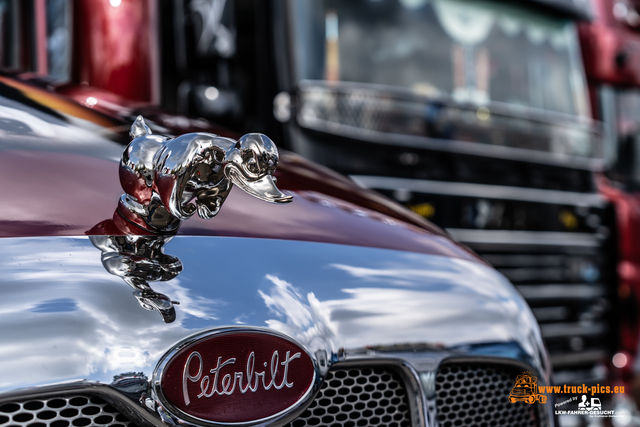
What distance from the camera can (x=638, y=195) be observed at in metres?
4.26

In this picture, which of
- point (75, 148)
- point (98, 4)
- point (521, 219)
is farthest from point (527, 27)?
point (75, 148)

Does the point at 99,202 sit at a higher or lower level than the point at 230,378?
higher

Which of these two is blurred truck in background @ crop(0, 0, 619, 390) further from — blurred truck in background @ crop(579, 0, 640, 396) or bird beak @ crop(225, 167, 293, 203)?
bird beak @ crop(225, 167, 293, 203)

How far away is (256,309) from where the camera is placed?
3.31 ft

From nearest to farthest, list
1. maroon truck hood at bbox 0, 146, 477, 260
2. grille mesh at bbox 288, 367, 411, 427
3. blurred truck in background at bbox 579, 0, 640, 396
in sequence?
maroon truck hood at bbox 0, 146, 477, 260 < grille mesh at bbox 288, 367, 411, 427 < blurred truck in background at bbox 579, 0, 640, 396

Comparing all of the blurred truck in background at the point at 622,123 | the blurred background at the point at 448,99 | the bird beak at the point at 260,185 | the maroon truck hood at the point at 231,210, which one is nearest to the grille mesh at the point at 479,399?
the maroon truck hood at the point at 231,210

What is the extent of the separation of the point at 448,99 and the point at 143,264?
9.24 feet

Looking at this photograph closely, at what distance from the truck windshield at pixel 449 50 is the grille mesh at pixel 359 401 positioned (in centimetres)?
221

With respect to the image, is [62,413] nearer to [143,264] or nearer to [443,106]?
[143,264]

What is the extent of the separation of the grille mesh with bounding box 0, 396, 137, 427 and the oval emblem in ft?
0.26

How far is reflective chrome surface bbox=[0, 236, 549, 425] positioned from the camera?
0.87 metres

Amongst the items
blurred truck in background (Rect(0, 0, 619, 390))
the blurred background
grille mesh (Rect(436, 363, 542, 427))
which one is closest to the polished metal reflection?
grille mesh (Rect(436, 363, 542, 427))

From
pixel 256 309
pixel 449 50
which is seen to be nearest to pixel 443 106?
pixel 449 50

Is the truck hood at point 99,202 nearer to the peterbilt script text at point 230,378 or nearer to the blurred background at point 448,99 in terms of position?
the peterbilt script text at point 230,378
